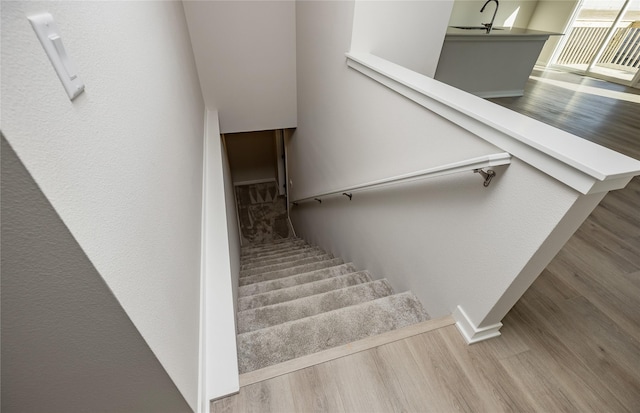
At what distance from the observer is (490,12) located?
6.06 metres

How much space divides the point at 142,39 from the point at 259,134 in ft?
16.5

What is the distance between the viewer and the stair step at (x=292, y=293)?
1.94 metres

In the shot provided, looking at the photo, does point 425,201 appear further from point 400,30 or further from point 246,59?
point 246,59

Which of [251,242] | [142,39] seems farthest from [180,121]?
[251,242]

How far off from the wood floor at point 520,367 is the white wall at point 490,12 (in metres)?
6.07

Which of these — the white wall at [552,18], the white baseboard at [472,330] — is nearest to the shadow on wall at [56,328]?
the white baseboard at [472,330]

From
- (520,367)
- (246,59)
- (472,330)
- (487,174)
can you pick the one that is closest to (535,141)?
(487,174)

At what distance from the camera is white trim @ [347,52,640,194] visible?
2.63 feet

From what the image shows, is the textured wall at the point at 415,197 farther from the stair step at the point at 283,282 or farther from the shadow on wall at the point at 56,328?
the shadow on wall at the point at 56,328

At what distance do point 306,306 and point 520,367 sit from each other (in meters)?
1.10

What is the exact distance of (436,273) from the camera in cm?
152

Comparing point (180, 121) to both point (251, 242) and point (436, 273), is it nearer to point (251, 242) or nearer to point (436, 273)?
point (436, 273)

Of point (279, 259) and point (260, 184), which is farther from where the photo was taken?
point (260, 184)

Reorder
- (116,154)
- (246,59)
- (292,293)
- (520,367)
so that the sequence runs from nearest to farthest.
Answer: (116,154), (520,367), (292,293), (246,59)
